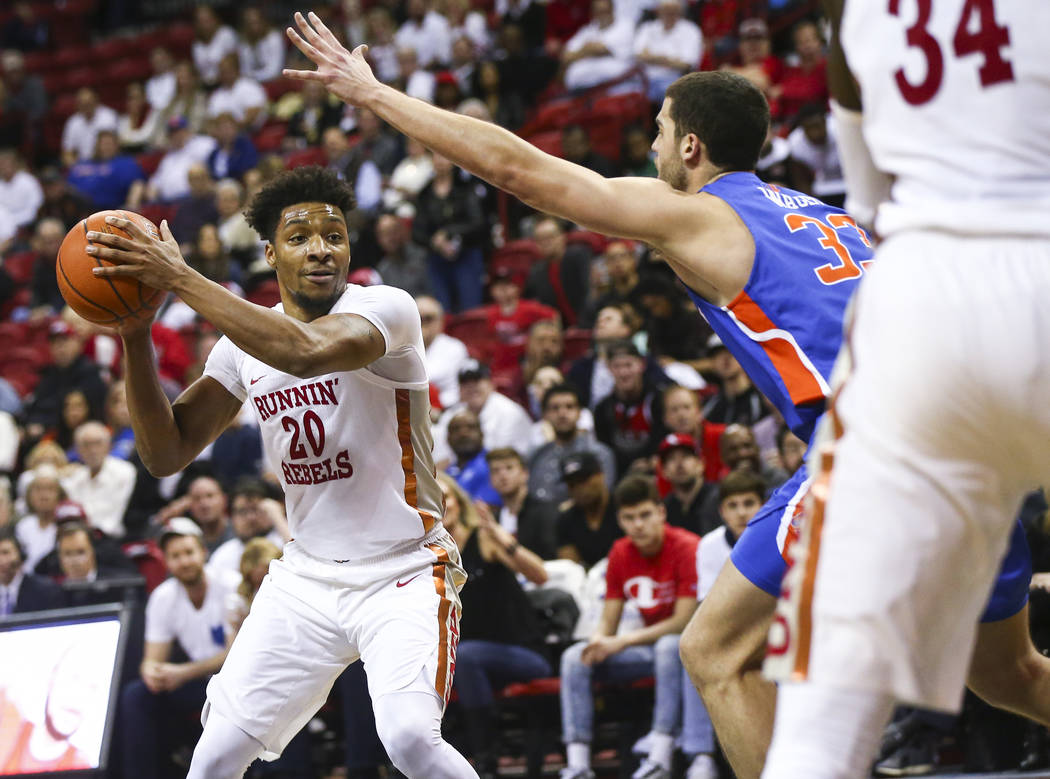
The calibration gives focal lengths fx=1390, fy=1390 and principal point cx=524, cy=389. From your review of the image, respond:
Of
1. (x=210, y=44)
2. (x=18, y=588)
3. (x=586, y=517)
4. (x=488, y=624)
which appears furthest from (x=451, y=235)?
(x=210, y=44)

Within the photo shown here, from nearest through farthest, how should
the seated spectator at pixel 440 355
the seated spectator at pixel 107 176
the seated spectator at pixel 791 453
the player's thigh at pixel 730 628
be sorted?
the player's thigh at pixel 730 628 < the seated spectator at pixel 791 453 < the seated spectator at pixel 440 355 < the seated spectator at pixel 107 176

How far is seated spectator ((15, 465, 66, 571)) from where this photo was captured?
10109 millimetres

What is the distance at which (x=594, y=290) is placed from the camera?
452 inches

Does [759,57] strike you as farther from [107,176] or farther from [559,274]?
[107,176]

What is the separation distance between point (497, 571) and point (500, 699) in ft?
2.33

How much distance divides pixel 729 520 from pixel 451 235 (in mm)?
6171

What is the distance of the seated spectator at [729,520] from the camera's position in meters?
7.09

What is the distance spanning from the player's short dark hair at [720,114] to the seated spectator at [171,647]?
504 cm

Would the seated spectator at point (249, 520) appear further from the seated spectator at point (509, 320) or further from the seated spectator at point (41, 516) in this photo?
the seated spectator at point (509, 320)

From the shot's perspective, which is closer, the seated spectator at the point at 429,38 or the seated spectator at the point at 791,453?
the seated spectator at the point at 791,453

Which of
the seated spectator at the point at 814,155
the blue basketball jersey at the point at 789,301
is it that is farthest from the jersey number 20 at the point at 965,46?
the seated spectator at the point at 814,155

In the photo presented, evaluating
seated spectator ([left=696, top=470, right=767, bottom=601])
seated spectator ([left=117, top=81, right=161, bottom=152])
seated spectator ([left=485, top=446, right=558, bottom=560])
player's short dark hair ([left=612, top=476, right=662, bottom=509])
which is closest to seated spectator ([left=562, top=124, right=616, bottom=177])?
seated spectator ([left=485, top=446, right=558, bottom=560])

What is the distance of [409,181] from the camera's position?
13570 millimetres

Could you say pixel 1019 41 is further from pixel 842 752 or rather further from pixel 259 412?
pixel 259 412
